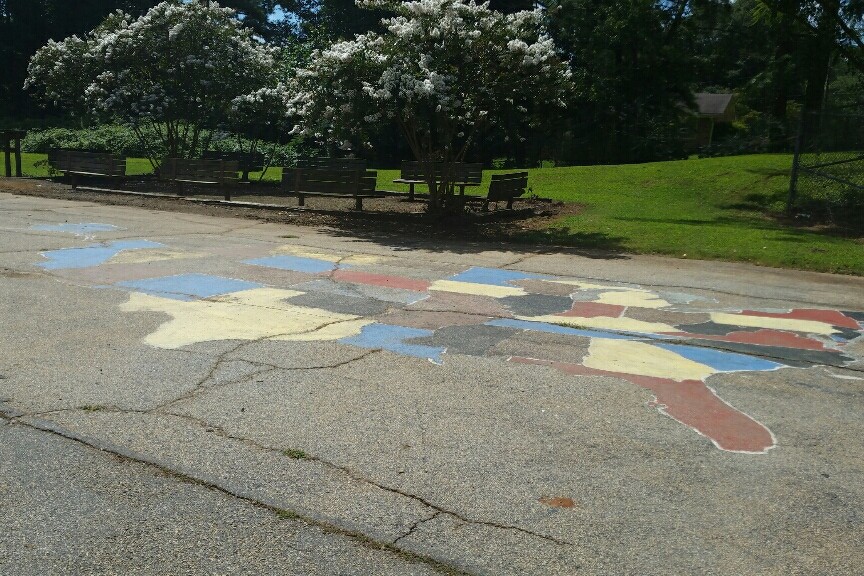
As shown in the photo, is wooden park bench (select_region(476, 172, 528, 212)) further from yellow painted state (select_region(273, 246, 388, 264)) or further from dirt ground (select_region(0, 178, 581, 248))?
yellow painted state (select_region(273, 246, 388, 264))

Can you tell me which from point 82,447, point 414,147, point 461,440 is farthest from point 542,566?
point 414,147

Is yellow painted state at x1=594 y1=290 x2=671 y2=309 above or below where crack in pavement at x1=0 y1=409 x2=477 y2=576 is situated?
above

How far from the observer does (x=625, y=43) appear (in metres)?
38.4

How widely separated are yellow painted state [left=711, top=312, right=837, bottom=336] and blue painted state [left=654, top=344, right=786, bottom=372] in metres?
1.38

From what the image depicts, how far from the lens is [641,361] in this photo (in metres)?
7.23

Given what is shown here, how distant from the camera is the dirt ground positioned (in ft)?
52.8

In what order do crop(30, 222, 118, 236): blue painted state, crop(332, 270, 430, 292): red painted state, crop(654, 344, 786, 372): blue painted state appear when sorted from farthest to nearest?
crop(30, 222, 118, 236): blue painted state, crop(332, 270, 430, 292): red painted state, crop(654, 344, 786, 372): blue painted state

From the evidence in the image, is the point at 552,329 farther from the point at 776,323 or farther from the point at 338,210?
the point at 338,210

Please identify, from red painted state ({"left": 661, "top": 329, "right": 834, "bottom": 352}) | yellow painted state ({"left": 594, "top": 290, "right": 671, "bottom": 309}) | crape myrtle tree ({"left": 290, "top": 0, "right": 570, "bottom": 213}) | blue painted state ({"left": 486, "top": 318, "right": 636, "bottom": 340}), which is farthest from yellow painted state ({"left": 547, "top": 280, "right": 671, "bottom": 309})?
crape myrtle tree ({"left": 290, "top": 0, "right": 570, "bottom": 213})

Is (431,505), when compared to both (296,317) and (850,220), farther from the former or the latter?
(850,220)

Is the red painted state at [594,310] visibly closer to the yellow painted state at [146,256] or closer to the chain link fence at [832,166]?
the yellow painted state at [146,256]

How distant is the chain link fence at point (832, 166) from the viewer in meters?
18.0

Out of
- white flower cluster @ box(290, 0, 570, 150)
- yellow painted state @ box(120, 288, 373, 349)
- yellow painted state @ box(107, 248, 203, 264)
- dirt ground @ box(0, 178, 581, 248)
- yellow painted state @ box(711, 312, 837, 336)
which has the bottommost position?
yellow painted state @ box(120, 288, 373, 349)

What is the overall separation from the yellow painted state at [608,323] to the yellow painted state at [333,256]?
403 cm
